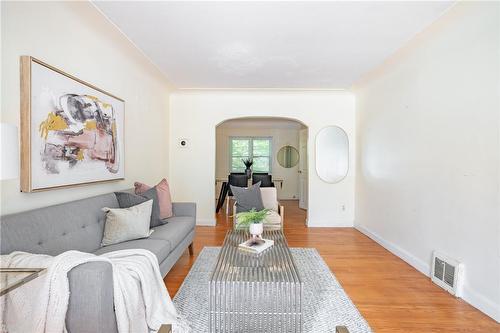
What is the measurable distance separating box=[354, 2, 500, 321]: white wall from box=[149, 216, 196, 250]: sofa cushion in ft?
8.87

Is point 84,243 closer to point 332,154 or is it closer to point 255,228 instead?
point 255,228

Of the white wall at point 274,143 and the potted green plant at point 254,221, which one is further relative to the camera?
the white wall at point 274,143

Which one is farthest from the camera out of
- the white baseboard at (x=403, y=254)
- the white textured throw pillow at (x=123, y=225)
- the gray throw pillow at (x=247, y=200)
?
the gray throw pillow at (x=247, y=200)

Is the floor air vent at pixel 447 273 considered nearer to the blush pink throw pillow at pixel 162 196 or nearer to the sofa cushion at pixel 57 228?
the blush pink throw pillow at pixel 162 196

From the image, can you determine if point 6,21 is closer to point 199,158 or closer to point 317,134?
point 199,158

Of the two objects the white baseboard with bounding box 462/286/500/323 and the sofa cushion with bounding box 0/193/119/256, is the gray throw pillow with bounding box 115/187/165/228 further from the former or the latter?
the white baseboard with bounding box 462/286/500/323

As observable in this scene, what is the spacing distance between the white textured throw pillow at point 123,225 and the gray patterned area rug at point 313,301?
27.1 inches

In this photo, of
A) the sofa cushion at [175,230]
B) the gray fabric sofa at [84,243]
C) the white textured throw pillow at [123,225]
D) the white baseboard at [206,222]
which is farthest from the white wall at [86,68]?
→ the white baseboard at [206,222]

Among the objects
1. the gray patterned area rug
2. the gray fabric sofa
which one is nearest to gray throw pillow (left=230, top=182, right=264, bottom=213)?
the gray patterned area rug

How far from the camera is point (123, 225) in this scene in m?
2.18

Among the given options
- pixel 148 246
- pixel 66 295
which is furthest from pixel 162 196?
pixel 66 295

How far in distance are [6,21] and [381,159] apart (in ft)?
13.8

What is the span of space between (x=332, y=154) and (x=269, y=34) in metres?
2.87

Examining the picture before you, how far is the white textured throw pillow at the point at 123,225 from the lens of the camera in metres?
2.15
